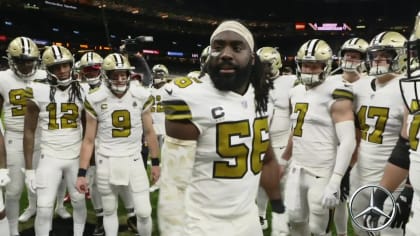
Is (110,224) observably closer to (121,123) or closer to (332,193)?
(121,123)

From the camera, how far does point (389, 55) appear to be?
4074 mm

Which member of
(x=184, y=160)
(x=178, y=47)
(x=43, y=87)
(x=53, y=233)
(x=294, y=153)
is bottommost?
(x=53, y=233)

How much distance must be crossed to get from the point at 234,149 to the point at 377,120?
218 centimetres

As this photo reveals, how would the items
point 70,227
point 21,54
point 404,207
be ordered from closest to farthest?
1. point 404,207
2. point 21,54
3. point 70,227

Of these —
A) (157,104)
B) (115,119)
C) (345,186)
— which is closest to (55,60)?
(115,119)

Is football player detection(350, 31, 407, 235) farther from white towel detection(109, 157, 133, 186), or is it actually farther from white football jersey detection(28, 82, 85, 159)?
white football jersey detection(28, 82, 85, 159)

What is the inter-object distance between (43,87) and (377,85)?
131 inches

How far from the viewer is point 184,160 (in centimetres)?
219

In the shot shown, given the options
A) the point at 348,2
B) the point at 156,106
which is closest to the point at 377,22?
the point at 348,2

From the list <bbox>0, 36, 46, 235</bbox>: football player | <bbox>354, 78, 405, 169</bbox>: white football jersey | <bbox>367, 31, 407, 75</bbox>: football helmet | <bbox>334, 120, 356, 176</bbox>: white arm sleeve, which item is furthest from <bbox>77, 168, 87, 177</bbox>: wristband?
<bbox>367, 31, 407, 75</bbox>: football helmet

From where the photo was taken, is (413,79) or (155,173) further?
(155,173)

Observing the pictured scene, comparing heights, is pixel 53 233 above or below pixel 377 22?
below

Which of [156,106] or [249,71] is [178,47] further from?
[249,71]

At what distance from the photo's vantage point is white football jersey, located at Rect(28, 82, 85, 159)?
4762 millimetres
